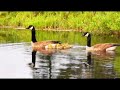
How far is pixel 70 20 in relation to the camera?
1769 cm

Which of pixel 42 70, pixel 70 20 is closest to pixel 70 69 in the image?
pixel 42 70

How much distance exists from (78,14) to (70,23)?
4.23 ft

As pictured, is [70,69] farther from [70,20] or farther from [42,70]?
[70,20]

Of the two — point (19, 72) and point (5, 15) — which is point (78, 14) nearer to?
point (5, 15)

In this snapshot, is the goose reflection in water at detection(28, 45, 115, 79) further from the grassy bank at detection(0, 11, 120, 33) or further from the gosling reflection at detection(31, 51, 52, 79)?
the grassy bank at detection(0, 11, 120, 33)

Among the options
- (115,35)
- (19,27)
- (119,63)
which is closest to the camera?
(119,63)

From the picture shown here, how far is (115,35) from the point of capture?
14.7m

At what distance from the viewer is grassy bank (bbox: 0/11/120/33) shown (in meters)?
15.3

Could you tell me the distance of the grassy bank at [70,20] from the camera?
50.3 feet

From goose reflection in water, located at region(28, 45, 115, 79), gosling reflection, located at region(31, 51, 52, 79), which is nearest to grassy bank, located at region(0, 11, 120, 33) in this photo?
goose reflection in water, located at region(28, 45, 115, 79)

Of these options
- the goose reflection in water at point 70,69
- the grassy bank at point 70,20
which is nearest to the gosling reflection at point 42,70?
the goose reflection in water at point 70,69

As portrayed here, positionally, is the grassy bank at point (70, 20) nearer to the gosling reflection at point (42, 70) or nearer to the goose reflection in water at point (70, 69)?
the goose reflection in water at point (70, 69)

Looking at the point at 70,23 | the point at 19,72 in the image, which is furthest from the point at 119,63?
the point at 70,23
